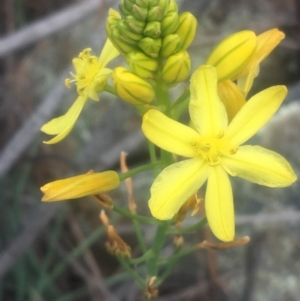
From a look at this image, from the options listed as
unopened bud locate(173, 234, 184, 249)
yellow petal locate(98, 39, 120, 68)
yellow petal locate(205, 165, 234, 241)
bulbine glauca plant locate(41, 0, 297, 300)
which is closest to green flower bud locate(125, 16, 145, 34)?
bulbine glauca plant locate(41, 0, 297, 300)

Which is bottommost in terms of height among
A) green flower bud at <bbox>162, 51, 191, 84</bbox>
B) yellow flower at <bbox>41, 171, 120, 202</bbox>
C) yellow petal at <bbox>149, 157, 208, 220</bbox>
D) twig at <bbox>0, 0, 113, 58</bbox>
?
yellow petal at <bbox>149, 157, 208, 220</bbox>

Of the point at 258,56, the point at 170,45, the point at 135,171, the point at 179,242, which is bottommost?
the point at 179,242

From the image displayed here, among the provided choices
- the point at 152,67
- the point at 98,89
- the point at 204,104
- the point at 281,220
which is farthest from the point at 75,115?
the point at 281,220

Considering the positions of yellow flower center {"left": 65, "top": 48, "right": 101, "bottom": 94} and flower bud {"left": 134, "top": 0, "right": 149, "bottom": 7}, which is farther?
yellow flower center {"left": 65, "top": 48, "right": 101, "bottom": 94}

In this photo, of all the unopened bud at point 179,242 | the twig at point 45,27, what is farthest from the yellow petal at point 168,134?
the twig at point 45,27

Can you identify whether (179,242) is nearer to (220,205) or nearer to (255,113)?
(220,205)

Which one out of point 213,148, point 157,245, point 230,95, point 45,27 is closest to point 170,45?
point 230,95

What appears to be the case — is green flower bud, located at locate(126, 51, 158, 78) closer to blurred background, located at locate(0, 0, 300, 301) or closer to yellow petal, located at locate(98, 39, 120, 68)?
yellow petal, located at locate(98, 39, 120, 68)
